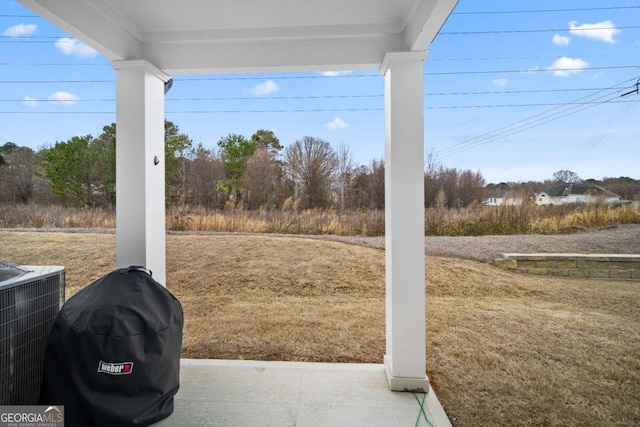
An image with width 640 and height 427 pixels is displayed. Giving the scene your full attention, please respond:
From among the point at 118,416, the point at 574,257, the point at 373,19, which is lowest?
the point at 118,416

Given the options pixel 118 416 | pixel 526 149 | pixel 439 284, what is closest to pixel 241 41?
pixel 118 416

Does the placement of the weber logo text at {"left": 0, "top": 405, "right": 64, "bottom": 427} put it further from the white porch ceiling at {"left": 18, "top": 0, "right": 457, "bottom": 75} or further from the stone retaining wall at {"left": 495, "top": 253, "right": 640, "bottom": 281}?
the stone retaining wall at {"left": 495, "top": 253, "right": 640, "bottom": 281}

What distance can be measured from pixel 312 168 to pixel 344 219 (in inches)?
31.2

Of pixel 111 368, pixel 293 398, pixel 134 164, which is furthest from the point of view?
pixel 134 164

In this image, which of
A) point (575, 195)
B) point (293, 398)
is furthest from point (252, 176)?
point (575, 195)

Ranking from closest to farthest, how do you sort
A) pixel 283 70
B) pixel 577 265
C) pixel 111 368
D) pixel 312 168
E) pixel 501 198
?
1. pixel 111 368
2. pixel 283 70
3. pixel 577 265
4. pixel 501 198
5. pixel 312 168

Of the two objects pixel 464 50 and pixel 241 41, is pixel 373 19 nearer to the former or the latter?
pixel 241 41

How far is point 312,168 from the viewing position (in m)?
4.62

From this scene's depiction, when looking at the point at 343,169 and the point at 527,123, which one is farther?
the point at 343,169

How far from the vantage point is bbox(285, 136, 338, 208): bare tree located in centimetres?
Result: 452

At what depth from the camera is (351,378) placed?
246cm

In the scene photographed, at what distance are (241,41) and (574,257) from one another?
12.8ft

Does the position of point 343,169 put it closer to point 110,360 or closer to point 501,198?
point 501,198

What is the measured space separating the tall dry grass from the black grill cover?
2.73m
